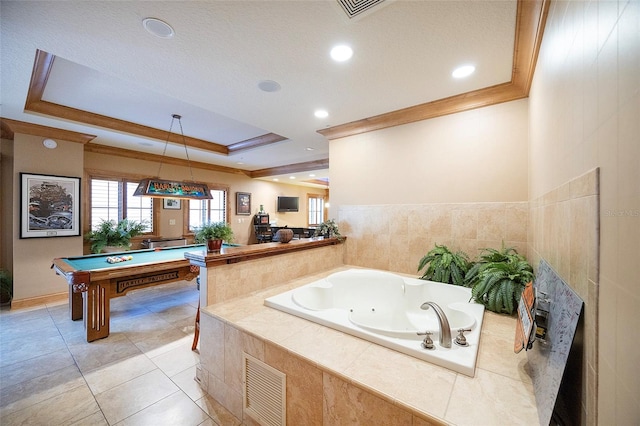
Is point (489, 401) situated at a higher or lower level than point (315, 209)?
lower

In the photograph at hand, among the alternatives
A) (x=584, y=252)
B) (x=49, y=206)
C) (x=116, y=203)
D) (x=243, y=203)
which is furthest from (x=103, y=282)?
(x=243, y=203)

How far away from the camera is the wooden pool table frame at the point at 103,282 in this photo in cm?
253

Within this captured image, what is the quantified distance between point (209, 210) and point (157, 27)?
5433 millimetres

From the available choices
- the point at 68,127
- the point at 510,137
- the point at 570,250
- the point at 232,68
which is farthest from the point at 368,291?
the point at 68,127

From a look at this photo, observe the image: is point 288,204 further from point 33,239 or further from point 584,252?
point 584,252

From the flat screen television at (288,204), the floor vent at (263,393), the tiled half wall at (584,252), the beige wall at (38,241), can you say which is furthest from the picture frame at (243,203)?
the tiled half wall at (584,252)

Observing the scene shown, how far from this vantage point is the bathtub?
1.37 metres

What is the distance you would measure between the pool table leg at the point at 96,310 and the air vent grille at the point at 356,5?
11.6ft

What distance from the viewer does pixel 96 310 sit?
8.93 ft

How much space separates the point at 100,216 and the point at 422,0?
6.14 m

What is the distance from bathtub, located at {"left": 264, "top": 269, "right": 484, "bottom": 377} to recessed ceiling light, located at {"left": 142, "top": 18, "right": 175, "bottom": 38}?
2132mm

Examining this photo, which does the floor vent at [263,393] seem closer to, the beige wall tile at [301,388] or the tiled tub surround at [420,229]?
the beige wall tile at [301,388]

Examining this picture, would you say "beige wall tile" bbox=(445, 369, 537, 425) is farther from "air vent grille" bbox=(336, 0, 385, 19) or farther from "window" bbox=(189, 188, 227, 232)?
"window" bbox=(189, 188, 227, 232)

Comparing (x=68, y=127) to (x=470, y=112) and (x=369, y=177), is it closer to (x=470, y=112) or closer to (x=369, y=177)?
(x=369, y=177)
